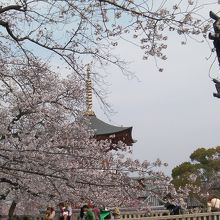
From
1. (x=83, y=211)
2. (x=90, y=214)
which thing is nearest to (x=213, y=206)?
(x=83, y=211)

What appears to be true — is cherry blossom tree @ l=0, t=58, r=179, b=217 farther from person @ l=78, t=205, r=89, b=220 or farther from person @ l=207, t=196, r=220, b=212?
person @ l=207, t=196, r=220, b=212

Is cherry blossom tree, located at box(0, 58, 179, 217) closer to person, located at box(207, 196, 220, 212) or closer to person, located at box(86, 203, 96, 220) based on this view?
person, located at box(86, 203, 96, 220)

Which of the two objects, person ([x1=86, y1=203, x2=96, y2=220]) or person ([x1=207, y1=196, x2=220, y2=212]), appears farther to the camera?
person ([x1=207, y1=196, x2=220, y2=212])

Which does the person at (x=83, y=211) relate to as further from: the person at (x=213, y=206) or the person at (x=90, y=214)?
the person at (x=213, y=206)

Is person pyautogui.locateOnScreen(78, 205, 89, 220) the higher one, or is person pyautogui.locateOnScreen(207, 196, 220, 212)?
person pyautogui.locateOnScreen(207, 196, 220, 212)

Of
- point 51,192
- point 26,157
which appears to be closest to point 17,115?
point 51,192

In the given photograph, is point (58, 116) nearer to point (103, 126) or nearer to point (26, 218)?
point (26, 218)

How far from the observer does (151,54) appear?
6410 mm

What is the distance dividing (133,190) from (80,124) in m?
3.69

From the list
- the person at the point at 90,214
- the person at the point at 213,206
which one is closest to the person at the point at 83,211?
the person at the point at 90,214

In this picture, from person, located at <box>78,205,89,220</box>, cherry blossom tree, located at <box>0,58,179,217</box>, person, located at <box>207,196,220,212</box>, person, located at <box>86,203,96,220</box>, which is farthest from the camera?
person, located at <box>207,196,220,212</box>

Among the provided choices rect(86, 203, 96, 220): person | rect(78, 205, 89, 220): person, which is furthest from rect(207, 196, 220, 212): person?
rect(86, 203, 96, 220): person

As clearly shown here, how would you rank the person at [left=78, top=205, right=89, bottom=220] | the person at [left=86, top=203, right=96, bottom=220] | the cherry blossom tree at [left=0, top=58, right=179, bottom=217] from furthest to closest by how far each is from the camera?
the person at [left=78, top=205, right=89, bottom=220]
the person at [left=86, top=203, right=96, bottom=220]
the cherry blossom tree at [left=0, top=58, right=179, bottom=217]

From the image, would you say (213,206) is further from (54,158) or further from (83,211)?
(54,158)
